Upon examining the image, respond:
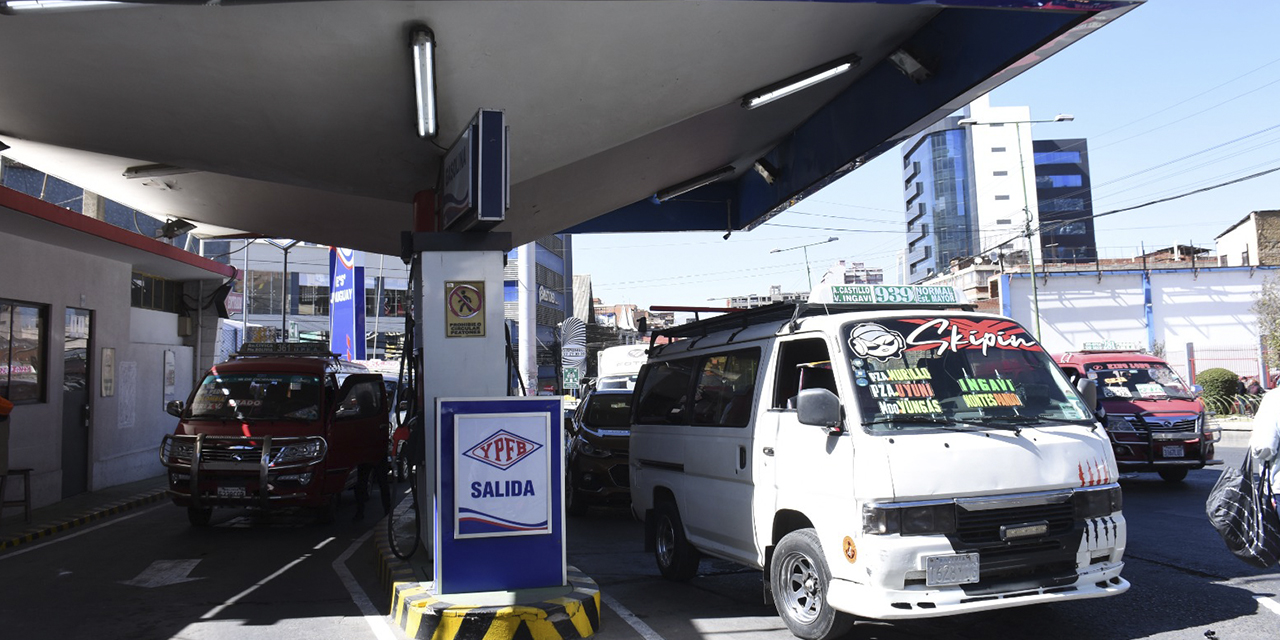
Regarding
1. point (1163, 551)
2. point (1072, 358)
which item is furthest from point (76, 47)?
point (1072, 358)

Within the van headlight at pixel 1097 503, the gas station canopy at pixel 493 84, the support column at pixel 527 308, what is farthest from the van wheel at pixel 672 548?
the support column at pixel 527 308

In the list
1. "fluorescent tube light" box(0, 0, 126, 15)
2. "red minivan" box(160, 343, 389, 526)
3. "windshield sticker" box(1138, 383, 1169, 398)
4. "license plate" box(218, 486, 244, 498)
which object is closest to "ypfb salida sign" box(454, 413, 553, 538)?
"fluorescent tube light" box(0, 0, 126, 15)

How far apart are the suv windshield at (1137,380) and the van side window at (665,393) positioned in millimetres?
8081

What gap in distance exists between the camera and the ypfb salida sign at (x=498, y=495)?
6.28 meters

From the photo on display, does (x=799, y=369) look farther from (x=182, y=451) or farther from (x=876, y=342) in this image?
(x=182, y=451)

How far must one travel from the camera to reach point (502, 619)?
5883 mm

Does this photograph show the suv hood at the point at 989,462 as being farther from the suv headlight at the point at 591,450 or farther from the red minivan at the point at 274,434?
the red minivan at the point at 274,434

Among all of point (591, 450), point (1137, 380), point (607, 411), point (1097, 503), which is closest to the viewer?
point (1097, 503)

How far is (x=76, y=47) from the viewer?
6.48 meters

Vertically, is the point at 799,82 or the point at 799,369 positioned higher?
the point at 799,82

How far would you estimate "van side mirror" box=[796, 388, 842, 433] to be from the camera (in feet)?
17.5

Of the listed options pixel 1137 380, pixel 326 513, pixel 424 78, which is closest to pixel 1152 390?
pixel 1137 380

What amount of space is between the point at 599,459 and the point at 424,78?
20.9 feet

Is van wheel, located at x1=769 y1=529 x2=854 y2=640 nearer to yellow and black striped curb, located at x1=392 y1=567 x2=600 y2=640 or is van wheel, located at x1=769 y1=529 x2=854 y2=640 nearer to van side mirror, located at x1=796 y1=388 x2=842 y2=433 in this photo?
van side mirror, located at x1=796 y1=388 x2=842 y2=433
